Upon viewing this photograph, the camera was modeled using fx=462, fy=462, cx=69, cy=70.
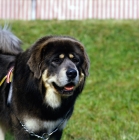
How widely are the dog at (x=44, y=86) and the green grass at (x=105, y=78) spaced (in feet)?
4.45

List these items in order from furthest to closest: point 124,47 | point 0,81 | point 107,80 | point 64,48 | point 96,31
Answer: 1. point 96,31
2. point 124,47
3. point 107,80
4. point 0,81
5. point 64,48

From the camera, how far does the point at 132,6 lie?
12.8m

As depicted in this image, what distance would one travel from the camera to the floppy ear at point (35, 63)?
432 cm

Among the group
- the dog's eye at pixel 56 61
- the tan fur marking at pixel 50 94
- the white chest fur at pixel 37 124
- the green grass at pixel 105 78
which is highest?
the dog's eye at pixel 56 61

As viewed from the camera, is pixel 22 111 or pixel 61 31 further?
pixel 61 31

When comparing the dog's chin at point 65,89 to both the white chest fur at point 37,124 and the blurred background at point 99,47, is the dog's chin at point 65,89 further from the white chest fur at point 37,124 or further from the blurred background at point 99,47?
the blurred background at point 99,47

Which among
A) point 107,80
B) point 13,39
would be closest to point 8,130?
point 13,39

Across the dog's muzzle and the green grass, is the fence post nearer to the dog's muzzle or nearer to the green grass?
the green grass

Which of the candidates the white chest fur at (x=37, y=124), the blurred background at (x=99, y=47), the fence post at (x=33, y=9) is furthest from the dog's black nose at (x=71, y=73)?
the fence post at (x=33, y=9)

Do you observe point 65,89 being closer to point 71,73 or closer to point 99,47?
point 71,73

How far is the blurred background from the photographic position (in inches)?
262

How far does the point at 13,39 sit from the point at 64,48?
49.6 inches

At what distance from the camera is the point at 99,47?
10117mm

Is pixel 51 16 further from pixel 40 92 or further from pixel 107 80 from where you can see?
pixel 40 92
